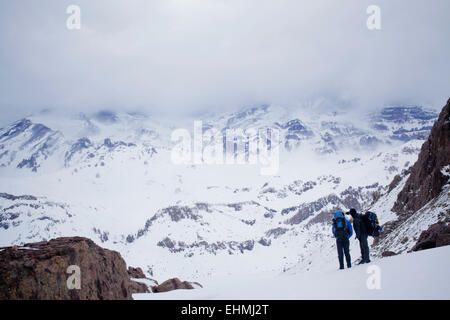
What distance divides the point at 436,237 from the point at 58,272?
48.8ft

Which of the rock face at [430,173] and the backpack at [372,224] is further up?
the rock face at [430,173]

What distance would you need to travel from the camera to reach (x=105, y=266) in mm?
13688

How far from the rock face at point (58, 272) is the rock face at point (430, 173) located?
66.0ft

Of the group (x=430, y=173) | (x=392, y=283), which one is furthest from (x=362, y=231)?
(x=430, y=173)

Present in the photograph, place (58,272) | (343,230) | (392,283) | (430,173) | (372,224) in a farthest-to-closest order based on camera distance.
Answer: (430,173) → (372,224) → (343,230) → (58,272) → (392,283)

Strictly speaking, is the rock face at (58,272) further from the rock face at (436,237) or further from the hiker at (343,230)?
the rock face at (436,237)

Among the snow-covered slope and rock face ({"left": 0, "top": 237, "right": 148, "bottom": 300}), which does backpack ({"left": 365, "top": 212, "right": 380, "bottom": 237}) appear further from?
rock face ({"left": 0, "top": 237, "right": 148, "bottom": 300})

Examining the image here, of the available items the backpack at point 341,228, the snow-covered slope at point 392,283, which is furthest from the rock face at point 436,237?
the backpack at point 341,228

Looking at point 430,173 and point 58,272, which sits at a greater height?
point 430,173

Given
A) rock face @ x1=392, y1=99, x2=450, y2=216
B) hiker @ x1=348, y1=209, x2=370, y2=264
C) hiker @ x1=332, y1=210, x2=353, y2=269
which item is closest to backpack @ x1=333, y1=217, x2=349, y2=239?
hiker @ x1=332, y1=210, x2=353, y2=269

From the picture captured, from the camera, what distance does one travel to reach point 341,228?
12789 millimetres

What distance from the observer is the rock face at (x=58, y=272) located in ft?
32.3

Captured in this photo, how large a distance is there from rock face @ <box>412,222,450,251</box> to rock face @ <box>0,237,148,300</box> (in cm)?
1329

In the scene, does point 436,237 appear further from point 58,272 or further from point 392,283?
point 58,272
